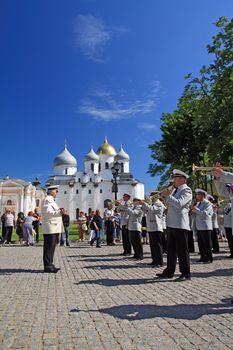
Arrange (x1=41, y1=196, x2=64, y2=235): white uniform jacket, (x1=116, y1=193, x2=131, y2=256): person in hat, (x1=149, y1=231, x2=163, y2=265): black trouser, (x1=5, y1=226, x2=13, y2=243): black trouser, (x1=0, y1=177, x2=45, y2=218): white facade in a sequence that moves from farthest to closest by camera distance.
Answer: (x1=0, y1=177, x2=45, y2=218): white facade → (x1=5, y1=226, x2=13, y2=243): black trouser → (x1=116, y1=193, x2=131, y2=256): person in hat → (x1=149, y1=231, x2=163, y2=265): black trouser → (x1=41, y1=196, x2=64, y2=235): white uniform jacket

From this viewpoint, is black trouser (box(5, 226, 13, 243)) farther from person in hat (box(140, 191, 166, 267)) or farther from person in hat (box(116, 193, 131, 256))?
person in hat (box(140, 191, 166, 267))

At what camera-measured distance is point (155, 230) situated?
948 cm

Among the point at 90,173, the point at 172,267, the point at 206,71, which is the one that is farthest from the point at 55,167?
the point at 172,267

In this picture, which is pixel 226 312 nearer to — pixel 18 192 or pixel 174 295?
pixel 174 295

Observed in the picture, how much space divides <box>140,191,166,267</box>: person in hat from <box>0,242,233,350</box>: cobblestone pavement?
1.58 meters

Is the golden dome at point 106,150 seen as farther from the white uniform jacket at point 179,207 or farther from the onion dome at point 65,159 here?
the white uniform jacket at point 179,207

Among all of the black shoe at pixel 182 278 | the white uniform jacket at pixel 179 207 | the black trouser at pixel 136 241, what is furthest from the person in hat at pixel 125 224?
the black shoe at pixel 182 278

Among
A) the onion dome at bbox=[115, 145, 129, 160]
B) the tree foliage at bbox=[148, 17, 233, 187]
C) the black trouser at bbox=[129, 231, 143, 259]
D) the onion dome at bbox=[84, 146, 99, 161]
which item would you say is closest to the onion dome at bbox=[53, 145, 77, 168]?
the onion dome at bbox=[84, 146, 99, 161]

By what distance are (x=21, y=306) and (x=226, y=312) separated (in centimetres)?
304

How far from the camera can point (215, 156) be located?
75.5 feet

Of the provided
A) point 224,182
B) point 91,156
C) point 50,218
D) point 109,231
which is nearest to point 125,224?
point 50,218

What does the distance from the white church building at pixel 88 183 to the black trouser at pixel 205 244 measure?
268ft

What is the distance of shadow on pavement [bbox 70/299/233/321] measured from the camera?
4.42 metres

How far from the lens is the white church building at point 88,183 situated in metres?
94.1
